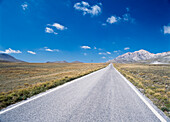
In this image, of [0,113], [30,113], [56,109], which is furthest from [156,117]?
[0,113]

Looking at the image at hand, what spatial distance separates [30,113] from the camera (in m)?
3.06

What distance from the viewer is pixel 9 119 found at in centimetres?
273

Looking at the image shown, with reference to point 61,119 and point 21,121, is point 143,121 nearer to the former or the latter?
point 61,119

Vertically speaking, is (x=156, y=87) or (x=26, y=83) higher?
(x=156, y=87)

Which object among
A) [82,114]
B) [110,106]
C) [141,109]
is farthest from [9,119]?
[141,109]

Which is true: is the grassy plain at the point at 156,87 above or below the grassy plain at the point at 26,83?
above

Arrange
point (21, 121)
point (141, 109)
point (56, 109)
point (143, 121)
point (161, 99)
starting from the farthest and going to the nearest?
1. point (161, 99)
2. point (141, 109)
3. point (56, 109)
4. point (143, 121)
5. point (21, 121)

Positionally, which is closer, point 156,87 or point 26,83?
point 156,87

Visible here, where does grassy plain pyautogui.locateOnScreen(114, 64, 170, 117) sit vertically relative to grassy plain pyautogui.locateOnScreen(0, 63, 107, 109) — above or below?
above

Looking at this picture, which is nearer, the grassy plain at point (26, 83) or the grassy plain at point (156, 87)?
the grassy plain at point (156, 87)

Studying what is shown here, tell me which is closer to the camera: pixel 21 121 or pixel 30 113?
pixel 21 121

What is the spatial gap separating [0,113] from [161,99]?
7.32 meters

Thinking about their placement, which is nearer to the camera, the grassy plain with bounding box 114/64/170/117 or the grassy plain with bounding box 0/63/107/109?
the grassy plain with bounding box 114/64/170/117

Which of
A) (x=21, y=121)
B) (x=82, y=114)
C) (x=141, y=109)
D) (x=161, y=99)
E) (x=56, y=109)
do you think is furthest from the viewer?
(x=161, y=99)
